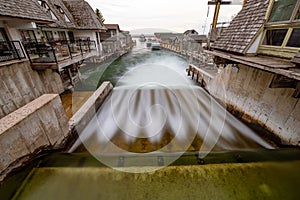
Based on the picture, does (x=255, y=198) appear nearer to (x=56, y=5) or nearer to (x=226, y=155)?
(x=226, y=155)

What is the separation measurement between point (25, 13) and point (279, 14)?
9528mm

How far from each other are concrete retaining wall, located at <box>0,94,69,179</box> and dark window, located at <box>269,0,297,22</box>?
7.22 meters

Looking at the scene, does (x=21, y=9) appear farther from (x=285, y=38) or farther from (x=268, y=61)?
(x=285, y=38)

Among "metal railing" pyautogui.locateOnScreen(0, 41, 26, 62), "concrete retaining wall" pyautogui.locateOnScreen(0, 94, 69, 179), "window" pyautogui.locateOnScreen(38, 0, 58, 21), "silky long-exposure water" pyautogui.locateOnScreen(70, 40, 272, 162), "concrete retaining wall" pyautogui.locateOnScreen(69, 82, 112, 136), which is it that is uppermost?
"window" pyautogui.locateOnScreen(38, 0, 58, 21)

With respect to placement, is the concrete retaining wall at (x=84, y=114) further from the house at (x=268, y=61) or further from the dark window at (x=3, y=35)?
the house at (x=268, y=61)

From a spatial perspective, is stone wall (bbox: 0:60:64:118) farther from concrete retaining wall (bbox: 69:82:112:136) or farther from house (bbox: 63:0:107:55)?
house (bbox: 63:0:107:55)

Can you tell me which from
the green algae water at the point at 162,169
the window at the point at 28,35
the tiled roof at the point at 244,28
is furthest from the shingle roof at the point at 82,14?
the tiled roof at the point at 244,28

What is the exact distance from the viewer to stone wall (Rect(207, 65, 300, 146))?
4223 mm

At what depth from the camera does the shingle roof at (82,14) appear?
1553 centimetres

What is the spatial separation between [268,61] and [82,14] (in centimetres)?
1914

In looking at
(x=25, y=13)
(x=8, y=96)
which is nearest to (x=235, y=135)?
(x=8, y=96)

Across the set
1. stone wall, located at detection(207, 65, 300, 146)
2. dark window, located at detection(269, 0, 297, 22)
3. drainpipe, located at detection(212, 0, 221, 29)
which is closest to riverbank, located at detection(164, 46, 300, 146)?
stone wall, located at detection(207, 65, 300, 146)

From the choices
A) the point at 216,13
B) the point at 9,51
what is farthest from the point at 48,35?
the point at 216,13

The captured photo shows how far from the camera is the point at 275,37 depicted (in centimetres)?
430
